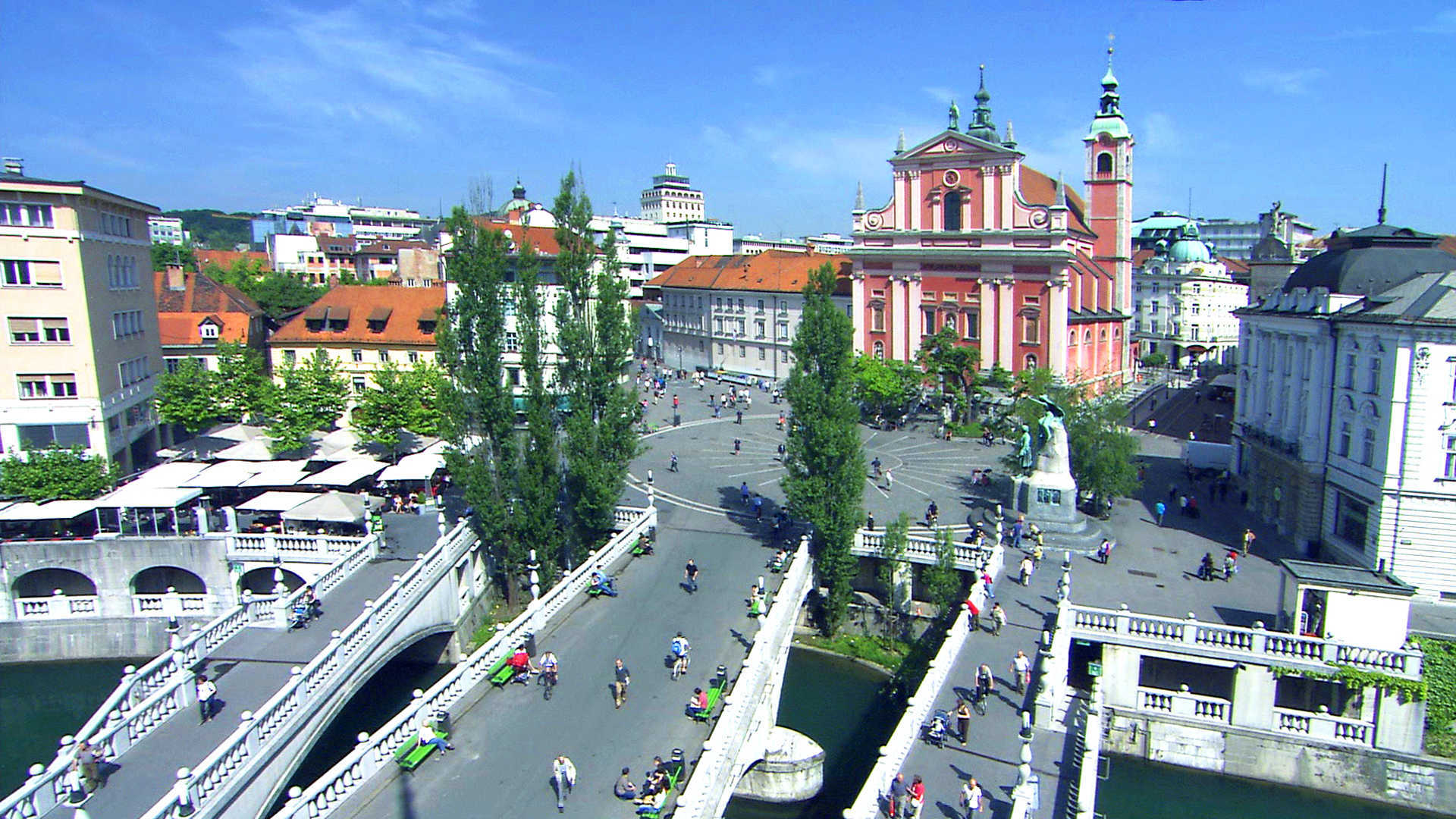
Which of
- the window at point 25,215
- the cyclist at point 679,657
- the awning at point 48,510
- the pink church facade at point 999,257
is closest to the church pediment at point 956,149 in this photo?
the pink church facade at point 999,257

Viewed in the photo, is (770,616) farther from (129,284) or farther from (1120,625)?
(129,284)

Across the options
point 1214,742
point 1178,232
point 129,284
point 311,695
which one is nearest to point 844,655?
point 1214,742

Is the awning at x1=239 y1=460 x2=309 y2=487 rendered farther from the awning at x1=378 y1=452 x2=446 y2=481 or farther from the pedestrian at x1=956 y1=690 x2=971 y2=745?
the pedestrian at x1=956 y1=690 x2=971 y2=745

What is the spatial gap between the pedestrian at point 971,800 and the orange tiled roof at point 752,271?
60.6 metres

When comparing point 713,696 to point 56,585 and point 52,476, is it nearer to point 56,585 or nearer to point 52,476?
point 52,476

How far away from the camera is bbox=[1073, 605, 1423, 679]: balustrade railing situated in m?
24.8

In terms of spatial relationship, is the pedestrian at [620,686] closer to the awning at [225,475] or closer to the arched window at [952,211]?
the awning at [225,475]

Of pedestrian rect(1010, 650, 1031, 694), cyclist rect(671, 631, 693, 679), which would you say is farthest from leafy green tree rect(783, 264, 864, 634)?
pedestrian rect(1010, 650, 1031, 694)

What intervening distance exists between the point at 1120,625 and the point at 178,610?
1323 inches

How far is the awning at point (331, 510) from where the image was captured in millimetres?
34812

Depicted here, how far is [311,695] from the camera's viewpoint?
76.5 feet

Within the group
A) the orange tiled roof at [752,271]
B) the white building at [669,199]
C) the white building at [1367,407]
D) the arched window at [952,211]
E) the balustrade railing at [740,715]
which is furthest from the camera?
the white building at [669,199]

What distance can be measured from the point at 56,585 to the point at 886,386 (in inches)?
1733

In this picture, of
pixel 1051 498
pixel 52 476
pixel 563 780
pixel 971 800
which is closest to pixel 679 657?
pixel 563 780
